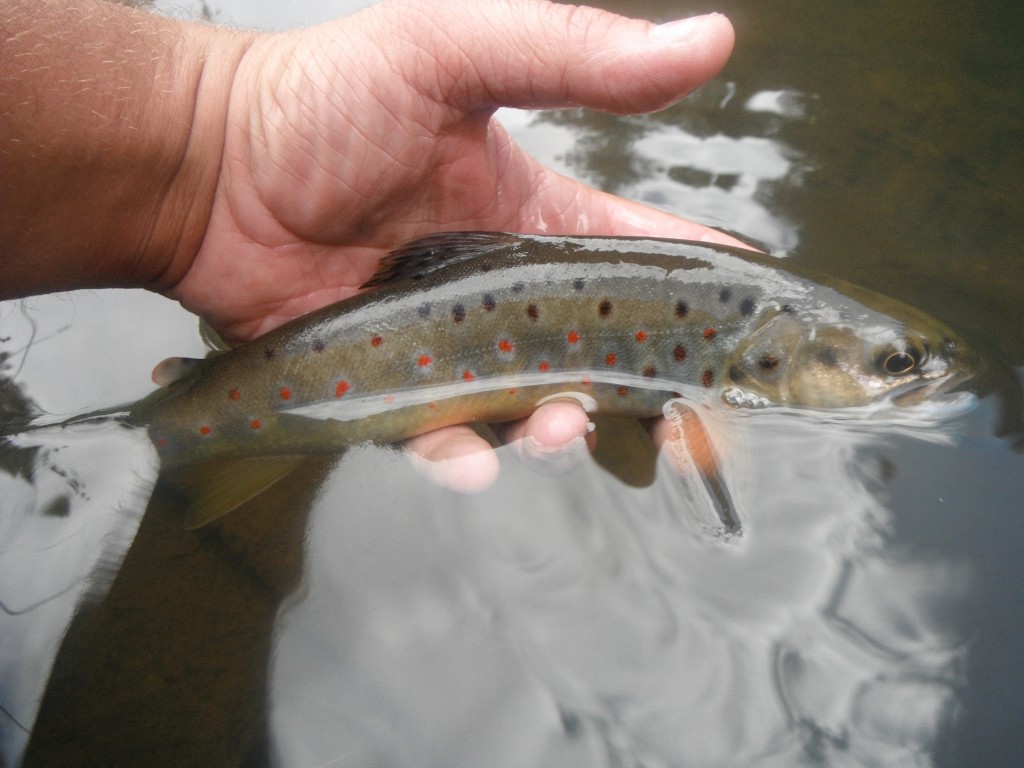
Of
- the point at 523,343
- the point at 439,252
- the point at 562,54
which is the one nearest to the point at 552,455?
the point at 523,343

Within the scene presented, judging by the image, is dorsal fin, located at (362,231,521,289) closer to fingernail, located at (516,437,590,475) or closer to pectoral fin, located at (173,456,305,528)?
fingernail, located at (516,437,590,475)

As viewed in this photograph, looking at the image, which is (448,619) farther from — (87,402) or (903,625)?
(87,402)

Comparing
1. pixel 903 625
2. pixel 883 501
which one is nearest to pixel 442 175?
pixel 883 501

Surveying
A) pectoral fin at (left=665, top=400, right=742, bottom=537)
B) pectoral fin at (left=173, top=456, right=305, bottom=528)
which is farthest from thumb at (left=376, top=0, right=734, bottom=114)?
pectoral fin at (left=173, top=456, right=305, bottom=528)

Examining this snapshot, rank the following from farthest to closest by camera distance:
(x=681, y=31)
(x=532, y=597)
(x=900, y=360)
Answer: (x=900, y=360) → (x=532, y=597) → (x=681, y=31)

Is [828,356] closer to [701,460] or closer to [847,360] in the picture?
[847,360]
